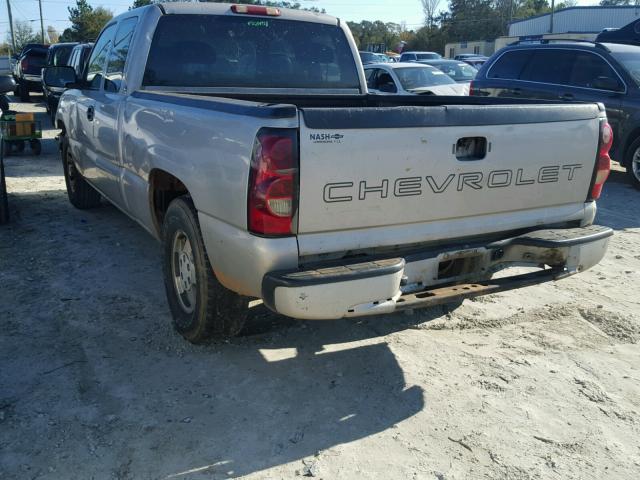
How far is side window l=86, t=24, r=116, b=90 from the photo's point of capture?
17.9 ft

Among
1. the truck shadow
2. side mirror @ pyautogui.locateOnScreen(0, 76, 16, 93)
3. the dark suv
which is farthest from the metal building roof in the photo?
side mirror @ pyautogui.locateOnScreen(0, 76, 16, 93)

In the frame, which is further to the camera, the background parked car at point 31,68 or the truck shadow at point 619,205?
the background parked car at point 31,68

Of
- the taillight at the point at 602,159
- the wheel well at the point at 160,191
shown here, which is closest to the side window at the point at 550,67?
the taillight at the point at 602,159

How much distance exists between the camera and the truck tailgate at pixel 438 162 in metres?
2.88

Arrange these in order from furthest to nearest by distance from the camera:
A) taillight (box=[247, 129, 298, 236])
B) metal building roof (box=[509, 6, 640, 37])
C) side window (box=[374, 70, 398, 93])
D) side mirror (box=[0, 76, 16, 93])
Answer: metal building roof (box=[509, 6, 640, 37]) → side window (box=[374, 70, 398, 93]) → side mirror (box=[0, 76, 16, 93]) → taillight (box=[247, 129, 298, 236])

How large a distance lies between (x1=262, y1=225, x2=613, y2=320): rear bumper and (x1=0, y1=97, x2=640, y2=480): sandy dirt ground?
60cm

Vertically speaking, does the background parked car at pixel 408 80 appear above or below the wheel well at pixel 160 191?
above

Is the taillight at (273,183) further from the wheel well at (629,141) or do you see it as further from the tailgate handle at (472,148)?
the wheel well at (629,141)

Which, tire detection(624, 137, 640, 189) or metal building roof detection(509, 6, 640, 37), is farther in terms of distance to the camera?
metal building roof detection(509, 6, 640, 37)

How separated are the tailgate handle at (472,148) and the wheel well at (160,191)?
176cm

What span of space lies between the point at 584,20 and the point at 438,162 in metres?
52.6

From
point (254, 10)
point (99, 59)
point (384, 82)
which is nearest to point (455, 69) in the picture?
point (384, 82)

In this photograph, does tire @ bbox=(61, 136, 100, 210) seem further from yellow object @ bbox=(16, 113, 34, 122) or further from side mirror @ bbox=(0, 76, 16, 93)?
yellow object @ bbox=(16, 113, 34, 122)

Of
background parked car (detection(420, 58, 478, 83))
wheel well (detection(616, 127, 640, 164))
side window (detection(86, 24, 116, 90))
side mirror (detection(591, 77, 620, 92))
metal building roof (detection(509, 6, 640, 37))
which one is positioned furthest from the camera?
metal building roof (detection(509, 6, 640, 37))
